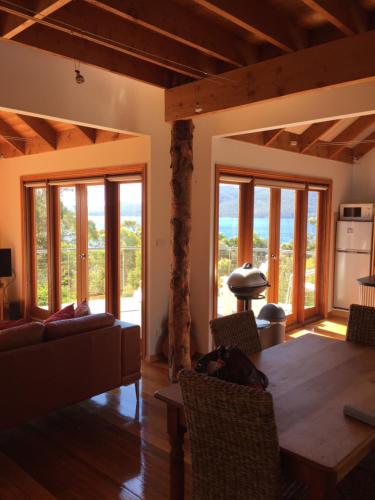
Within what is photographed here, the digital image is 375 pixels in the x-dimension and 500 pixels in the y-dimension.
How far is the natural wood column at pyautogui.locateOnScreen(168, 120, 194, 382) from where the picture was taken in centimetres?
384

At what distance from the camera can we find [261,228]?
18.0 feet

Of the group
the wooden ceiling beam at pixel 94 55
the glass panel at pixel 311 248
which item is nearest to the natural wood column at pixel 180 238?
the wooden ceiling beam at pixel 94 55

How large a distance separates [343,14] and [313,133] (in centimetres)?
303

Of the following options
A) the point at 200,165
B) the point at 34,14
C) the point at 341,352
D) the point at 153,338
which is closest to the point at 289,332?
the point at 153,338

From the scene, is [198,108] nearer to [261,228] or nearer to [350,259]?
[261,228]

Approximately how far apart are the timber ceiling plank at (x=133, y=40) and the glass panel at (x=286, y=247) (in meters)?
2.72

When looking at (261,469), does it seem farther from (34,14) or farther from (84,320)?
(34,14)

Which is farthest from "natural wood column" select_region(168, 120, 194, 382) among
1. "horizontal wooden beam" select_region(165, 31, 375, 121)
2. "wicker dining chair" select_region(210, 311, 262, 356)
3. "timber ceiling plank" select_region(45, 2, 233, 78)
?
"wicker dining chair" select_region(210, 311, 262, 356)

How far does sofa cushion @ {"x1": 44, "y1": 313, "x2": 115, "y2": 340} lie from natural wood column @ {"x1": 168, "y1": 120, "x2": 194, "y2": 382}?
73cm

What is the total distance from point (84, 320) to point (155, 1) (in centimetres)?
226

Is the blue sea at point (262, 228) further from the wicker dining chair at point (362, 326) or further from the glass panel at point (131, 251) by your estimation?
the wicker dining chair at point (362, 326)

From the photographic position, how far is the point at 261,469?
155 cm

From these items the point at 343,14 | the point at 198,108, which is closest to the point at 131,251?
the point at 198,108

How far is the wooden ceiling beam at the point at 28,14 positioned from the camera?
2.20 meters
